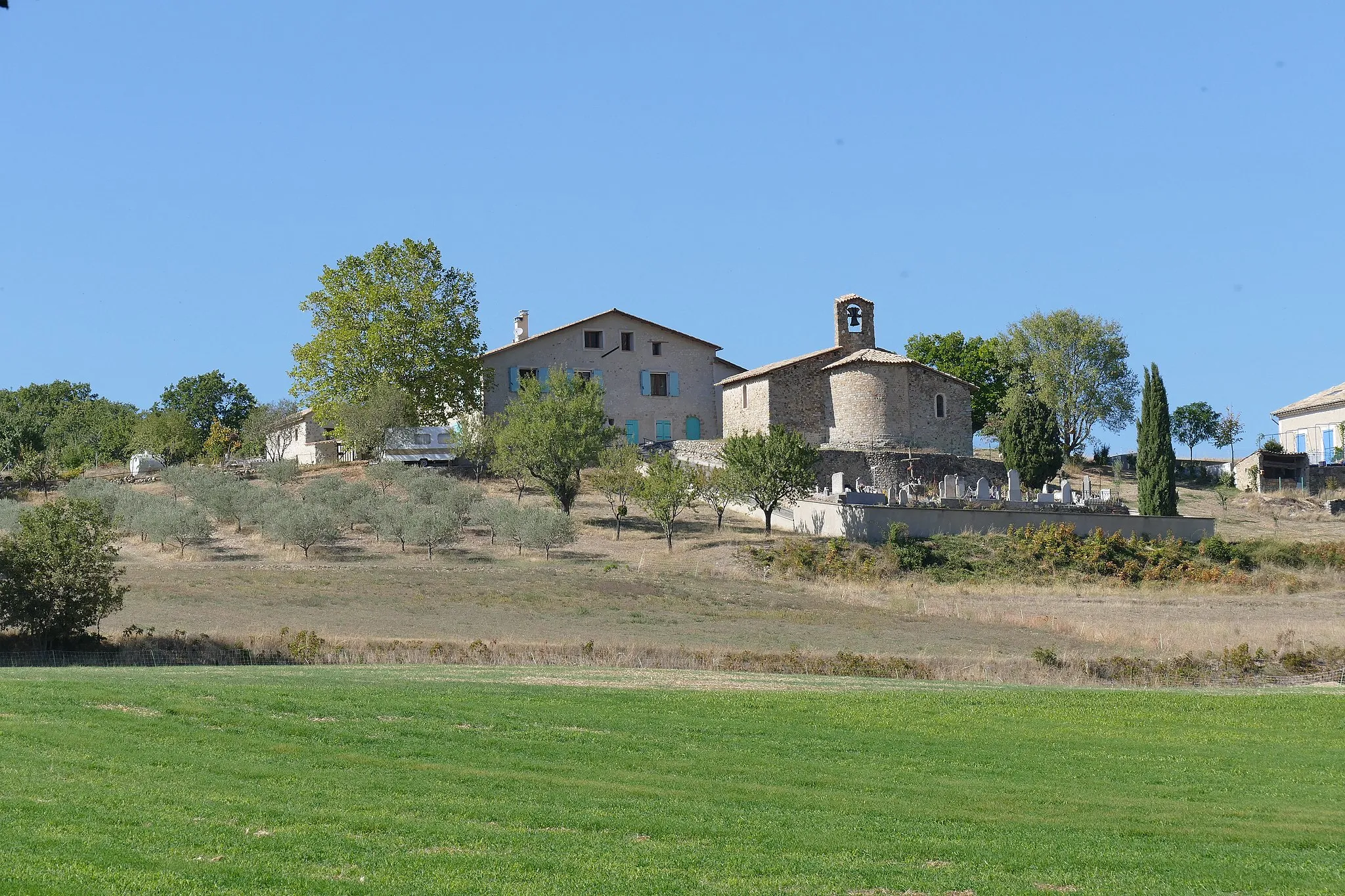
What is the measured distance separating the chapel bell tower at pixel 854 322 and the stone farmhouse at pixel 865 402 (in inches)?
106

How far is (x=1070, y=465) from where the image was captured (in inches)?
3078

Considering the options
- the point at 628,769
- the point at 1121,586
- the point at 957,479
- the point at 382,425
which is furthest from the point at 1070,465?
the point at 628,769

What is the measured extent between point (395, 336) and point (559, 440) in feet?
52.2

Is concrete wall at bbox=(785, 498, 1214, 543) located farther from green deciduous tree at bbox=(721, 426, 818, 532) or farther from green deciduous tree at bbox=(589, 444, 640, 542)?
green deciduous tree at bbox=(589, 444, 640, 542)

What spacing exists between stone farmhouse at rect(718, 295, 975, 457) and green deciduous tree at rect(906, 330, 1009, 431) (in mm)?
13420

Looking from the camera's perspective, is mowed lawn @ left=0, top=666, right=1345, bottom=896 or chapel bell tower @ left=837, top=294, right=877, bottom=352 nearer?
mowed lawn @ left=0, top=666, right=1345, bottom=896

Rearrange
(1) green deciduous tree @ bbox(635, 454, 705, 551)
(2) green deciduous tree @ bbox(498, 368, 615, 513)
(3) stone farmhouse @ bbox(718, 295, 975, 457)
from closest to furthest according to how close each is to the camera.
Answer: (1) green deciduous tree @ bbox(635, 454, 705, 551), (2) green deciduous tree @ bbox(498, 368, 615, 513), (3) stone farmhouse @ bbox(718, 295, 975, 457)

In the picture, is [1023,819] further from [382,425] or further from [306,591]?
[382,425]

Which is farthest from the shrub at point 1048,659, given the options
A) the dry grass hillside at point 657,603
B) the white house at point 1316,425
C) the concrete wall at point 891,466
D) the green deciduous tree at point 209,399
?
the green deciduous tree at point 209,399

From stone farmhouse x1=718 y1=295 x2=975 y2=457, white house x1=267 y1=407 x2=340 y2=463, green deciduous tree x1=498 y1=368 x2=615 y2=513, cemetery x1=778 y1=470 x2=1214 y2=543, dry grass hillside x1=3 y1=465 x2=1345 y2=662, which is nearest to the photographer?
dry grass hillside x1=3 y1=465 x2=1345 y2=662

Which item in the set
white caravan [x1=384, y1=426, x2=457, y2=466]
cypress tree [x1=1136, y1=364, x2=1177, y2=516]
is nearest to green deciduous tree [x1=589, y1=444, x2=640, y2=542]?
white caravan [x1=384, y1=426, x2=457, y2=466]

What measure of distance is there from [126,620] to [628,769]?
22.9 m

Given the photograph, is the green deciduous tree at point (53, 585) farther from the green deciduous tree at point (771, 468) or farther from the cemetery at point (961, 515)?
the cemetery at point (961, 515)

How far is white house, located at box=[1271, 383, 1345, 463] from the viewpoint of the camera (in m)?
76.0
